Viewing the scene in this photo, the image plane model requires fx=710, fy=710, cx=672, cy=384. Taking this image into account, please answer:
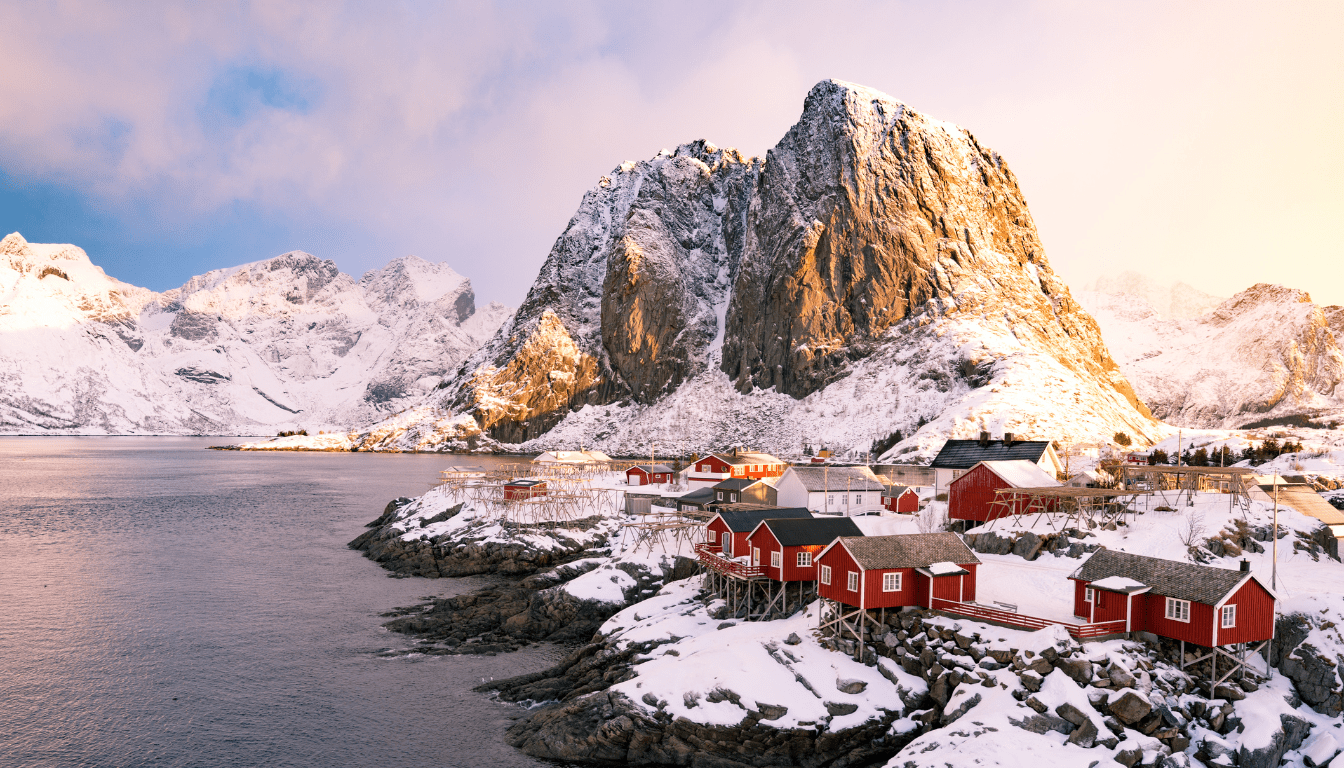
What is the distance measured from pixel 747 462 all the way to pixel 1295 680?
57.7 m

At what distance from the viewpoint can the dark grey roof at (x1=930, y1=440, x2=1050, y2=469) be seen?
5556cm

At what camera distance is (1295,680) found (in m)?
26.0

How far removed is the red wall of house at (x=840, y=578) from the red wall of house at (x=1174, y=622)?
1001 centimetres

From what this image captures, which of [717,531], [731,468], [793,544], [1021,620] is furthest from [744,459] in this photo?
[1021,620]

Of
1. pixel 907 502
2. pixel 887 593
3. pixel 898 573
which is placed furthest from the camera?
pixel 907 502

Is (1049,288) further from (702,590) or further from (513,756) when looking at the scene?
(513,756)

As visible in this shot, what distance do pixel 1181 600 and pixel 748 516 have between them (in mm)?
23104

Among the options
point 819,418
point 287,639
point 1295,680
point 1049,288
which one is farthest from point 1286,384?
point 287,639

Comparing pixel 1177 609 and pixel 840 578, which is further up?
pixel 1177 609

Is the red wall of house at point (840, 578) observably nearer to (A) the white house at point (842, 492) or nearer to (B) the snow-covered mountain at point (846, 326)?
(A) the white house at point (842, 492)

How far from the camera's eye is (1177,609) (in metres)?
26.8

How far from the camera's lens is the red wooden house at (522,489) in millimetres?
69188

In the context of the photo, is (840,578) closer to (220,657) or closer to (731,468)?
(220,657)

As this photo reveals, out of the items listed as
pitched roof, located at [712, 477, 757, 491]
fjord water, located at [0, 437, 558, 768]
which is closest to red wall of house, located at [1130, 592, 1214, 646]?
fjord water, located at [0, 437, 558, 768]
